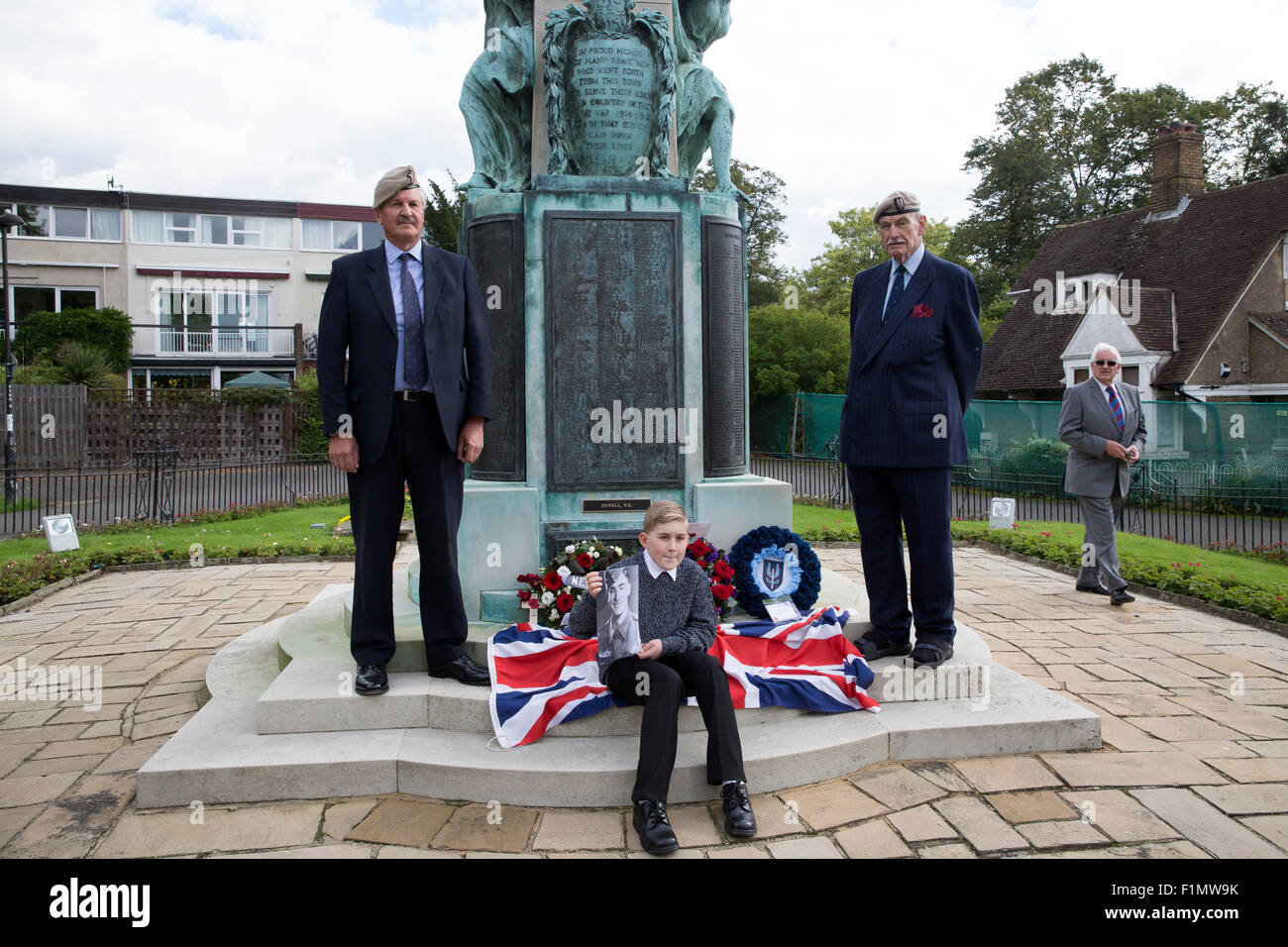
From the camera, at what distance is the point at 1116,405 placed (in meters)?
7.44

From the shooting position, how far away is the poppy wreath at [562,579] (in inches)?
182

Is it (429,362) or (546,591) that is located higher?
(429,362)

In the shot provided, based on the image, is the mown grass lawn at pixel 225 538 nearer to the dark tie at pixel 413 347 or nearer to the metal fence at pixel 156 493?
the metal fence at pixel 156 493

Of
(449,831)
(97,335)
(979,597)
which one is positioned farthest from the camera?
(97,335)

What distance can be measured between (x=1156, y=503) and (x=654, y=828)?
1644 cm

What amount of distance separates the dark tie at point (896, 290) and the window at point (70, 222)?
4024cm

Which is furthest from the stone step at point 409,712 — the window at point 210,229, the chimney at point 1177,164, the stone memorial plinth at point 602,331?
the window at point 210,229

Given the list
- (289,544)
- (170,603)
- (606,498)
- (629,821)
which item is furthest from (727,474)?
(289,544)

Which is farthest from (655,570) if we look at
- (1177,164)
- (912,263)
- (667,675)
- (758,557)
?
(1177,164)

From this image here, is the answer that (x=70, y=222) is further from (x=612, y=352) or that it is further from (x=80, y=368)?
(x=612, y=352)

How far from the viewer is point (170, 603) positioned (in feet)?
26.0
